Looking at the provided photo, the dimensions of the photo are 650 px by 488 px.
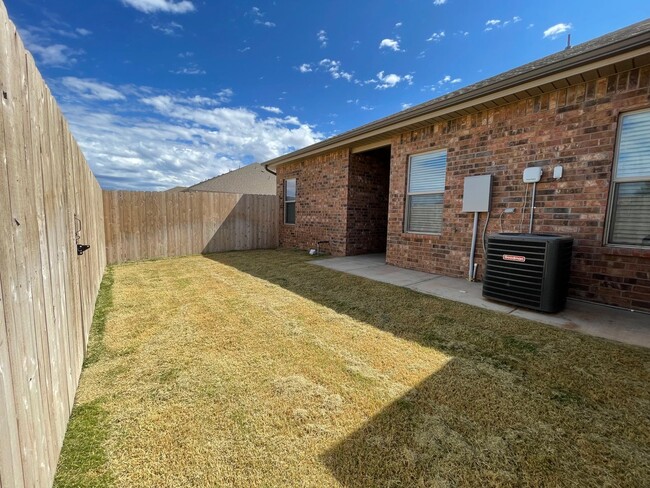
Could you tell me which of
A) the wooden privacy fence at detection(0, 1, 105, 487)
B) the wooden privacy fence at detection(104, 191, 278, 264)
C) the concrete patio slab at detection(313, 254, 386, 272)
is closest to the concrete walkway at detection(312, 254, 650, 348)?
the concrete patio slab at detection(313, 254, 386, 272)

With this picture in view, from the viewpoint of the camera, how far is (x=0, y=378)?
33.9 inches

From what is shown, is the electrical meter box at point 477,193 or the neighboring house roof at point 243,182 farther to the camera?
the neighboring house roof at point 243,182

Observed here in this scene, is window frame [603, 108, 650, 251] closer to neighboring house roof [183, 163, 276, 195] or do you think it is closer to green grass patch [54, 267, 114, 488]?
green grass patch [54, 267, 114, 488]

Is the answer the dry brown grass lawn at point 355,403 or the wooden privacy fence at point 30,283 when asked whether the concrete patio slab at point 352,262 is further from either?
the wooden privacy fence at point 30,283

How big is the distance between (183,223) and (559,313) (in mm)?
8588

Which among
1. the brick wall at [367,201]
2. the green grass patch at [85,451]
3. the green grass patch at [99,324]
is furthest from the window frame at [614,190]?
the green grass patch at [99,324]

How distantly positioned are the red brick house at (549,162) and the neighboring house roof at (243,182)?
573 inches

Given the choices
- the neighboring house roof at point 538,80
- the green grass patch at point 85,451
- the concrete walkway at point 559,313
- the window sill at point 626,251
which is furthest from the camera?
the window sill at point 626,251

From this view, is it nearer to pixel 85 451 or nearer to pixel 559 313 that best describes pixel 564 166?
pixel 559 313

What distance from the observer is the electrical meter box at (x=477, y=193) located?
4680mm

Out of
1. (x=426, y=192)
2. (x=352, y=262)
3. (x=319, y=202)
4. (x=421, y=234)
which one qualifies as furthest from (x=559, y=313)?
(x=319, y=202)

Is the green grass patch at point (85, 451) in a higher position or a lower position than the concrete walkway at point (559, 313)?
lower

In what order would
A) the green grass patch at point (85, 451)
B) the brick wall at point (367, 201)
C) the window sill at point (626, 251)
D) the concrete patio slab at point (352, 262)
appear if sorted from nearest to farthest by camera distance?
the green grass patch at point (85, 451), the window sill at point (626, 251), the concrete patio slab at point (352, 262), the brick wall at point (367, 201)

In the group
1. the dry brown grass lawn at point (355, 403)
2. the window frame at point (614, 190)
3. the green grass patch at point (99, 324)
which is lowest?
the green grass patch at point (99, 324)
